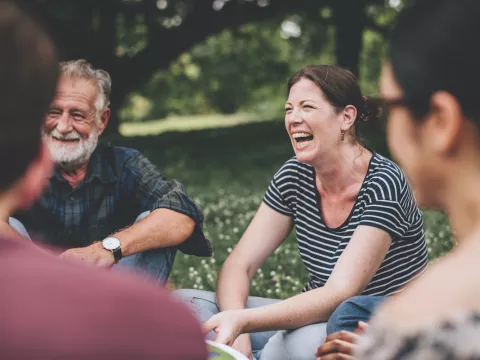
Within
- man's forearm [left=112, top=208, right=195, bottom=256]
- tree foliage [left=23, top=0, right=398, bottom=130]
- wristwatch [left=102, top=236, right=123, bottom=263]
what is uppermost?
tree foliage [left=23, top=0, right=398, bottom=130]

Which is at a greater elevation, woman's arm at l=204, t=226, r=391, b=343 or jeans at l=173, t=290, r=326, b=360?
woman's arm at l=204, t=226, r=391, b=343

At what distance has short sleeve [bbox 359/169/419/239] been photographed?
12.1ft

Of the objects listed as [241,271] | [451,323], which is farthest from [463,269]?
[241,271]

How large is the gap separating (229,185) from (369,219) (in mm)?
8179

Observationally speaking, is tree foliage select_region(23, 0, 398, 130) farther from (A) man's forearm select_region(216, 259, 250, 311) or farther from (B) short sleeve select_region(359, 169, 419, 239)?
(B) short sleeve select_region(359, 169, 419, 239)

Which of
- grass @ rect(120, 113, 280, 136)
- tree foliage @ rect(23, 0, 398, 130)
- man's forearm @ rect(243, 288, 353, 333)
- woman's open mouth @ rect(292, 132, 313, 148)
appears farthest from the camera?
grass @ rect(120, 113, 280, 136)

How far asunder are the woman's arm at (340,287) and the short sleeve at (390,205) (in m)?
0.05

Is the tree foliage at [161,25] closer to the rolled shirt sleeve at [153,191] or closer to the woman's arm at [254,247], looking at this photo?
the rolled shirt sleeve at [153,191]

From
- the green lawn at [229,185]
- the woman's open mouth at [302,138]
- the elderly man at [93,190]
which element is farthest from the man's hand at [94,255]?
the green lawn at [229,185]

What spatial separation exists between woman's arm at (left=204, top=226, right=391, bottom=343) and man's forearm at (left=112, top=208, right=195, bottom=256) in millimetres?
915

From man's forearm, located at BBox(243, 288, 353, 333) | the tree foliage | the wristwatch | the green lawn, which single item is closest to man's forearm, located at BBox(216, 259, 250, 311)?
man's forearm, located at BBox(243, 288, 353, 333)

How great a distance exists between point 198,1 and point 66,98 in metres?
14.8

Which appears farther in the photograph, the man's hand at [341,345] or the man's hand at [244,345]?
the man's hand at [244,345]

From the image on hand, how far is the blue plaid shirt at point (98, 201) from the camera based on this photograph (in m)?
4.48
